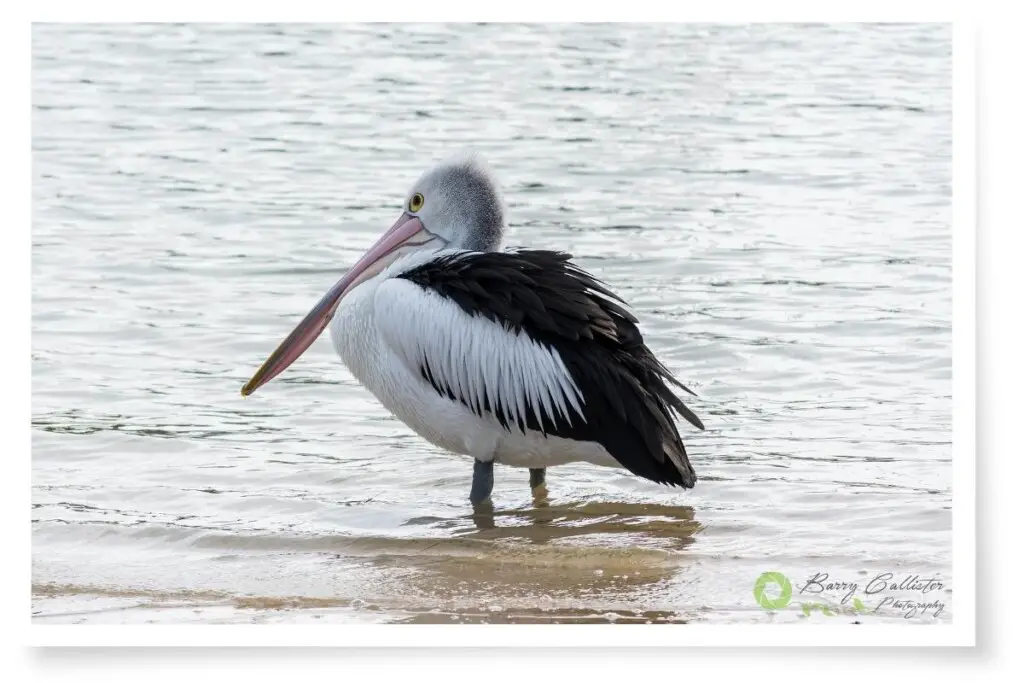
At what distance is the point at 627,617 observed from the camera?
Answer: 4602mm

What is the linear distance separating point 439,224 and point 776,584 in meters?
1.96

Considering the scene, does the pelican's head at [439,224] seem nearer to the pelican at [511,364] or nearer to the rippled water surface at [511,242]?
the pelican at [511,364]

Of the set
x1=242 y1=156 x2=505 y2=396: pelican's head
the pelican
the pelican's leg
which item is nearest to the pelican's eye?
x1=242 y1=156 x2=505 y2=396: pelican's head

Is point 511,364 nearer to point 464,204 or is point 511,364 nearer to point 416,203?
point 464,204

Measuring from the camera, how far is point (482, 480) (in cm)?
552

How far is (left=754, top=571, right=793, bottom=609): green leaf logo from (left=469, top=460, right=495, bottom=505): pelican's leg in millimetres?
1104

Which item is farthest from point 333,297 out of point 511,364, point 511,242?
point 511,242

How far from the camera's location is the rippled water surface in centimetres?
502

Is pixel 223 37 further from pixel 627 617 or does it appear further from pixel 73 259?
pixel 627 617

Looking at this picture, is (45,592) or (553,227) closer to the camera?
(45,592)

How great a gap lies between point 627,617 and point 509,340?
113 centimetres

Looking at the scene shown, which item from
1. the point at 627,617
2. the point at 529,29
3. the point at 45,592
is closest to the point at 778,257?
the point at 529,29

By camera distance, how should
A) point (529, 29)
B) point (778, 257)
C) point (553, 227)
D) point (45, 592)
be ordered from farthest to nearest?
point (553, 227) → point (778, 257) → point (529, 29) → point (45, 592)

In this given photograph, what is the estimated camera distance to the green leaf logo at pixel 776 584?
4.69 meters
